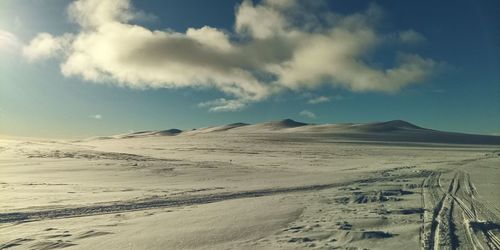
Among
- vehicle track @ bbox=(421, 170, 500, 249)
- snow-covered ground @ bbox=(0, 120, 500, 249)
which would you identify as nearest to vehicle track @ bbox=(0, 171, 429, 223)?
snow-covered ground @ bbox=(0, 120, 500, 249)

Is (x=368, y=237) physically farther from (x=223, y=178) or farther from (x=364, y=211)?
(x=223, y=178)

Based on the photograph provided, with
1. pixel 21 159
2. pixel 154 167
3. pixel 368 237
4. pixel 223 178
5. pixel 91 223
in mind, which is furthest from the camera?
pixel 21 159

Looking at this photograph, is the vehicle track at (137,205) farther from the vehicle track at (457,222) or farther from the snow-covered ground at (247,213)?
the vehicle track at (457,222)

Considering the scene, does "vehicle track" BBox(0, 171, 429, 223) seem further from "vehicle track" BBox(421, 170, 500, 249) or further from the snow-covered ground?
"vehicle track" BBox(421, 170, 500, 249)

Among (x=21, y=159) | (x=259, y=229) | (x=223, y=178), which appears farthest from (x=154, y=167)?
(x=259, y=229)

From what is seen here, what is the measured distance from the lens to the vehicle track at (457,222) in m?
9.36

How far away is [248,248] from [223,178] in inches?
647

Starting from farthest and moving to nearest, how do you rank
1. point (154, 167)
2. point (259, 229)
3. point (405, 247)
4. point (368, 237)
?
point (154, 167), point (259, 229), point (368, 237), point (405, 247)

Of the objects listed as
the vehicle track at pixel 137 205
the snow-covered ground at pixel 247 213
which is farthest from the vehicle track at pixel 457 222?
the vehicle track at pixel 137 205

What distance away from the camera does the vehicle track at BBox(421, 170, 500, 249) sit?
30.7ft

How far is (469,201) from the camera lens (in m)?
15.0

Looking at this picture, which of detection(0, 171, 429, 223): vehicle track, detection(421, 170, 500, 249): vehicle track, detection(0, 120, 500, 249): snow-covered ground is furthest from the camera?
detection(0, 171, 429, 223): vehicle track

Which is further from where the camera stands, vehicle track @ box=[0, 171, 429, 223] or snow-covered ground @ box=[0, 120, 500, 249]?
vehicle track @ box=[0, 171, 429, 223]

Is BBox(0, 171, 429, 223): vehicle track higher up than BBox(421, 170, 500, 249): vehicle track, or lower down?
higher up
